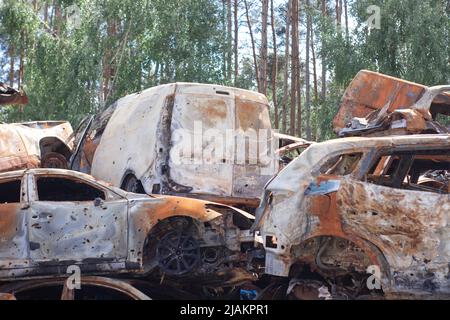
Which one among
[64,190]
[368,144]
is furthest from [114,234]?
[368,144]

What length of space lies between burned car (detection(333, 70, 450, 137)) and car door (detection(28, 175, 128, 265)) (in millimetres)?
3514

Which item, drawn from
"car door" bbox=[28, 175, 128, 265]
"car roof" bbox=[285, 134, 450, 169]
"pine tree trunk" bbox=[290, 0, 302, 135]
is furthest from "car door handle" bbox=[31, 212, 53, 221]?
"pine tree trunk" bbox=[290, 0, 302, 135]

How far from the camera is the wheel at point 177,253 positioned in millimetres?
6906

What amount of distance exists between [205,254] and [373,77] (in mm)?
4472

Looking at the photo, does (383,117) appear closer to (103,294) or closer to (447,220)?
(447,220)

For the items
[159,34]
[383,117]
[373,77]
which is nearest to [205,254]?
[383,117]

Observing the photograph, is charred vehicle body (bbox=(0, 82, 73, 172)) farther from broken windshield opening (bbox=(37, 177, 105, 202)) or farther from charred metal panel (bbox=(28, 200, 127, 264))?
charred metal panel (bbox=(28, 200, 127, 264))

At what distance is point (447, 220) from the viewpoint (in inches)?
224

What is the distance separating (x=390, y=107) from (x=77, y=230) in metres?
5.05

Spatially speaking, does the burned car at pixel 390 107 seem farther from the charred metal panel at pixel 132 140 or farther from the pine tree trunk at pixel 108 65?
the pine tree trunk at pixel 108 65

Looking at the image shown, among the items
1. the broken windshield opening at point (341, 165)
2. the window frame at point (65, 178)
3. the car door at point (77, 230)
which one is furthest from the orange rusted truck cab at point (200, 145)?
the broken windshield opening at point (341, 165)

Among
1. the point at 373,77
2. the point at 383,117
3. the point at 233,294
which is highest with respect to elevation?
the point at 373,77

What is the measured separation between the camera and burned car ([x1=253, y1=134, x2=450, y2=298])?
5.70m

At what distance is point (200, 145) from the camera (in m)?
8.20
